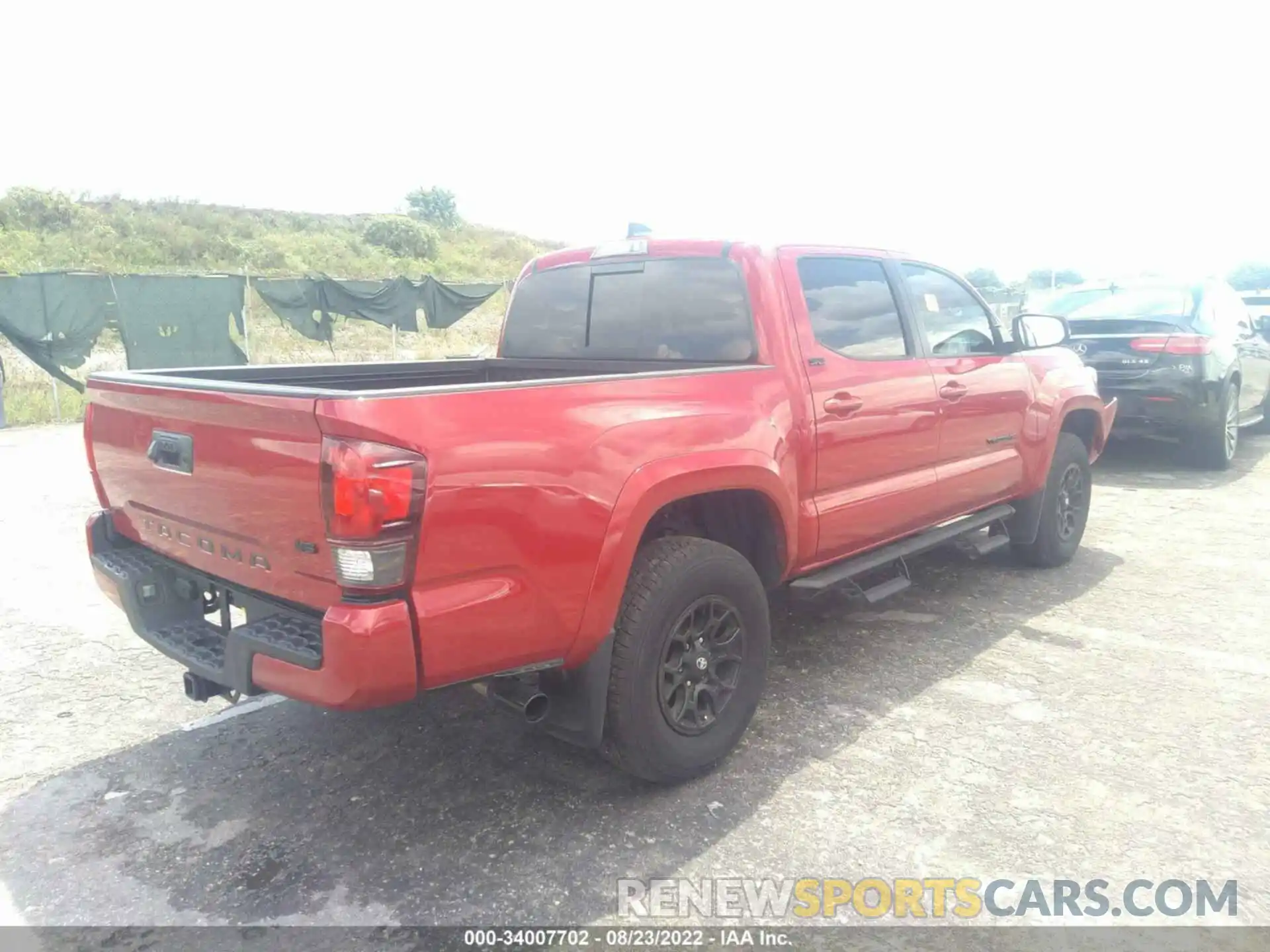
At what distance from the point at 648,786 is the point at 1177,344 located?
699cm

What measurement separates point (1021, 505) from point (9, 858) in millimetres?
4943

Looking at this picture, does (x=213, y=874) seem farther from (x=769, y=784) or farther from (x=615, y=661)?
(x=769, y=784)

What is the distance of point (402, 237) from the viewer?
129 ft

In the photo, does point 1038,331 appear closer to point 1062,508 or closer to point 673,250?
point 1062,508

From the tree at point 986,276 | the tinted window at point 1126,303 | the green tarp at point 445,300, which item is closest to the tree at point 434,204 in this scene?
the tree at point 986,276

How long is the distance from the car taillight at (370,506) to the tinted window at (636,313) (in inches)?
66.4

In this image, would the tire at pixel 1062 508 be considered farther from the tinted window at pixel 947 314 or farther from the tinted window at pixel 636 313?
the tinted window at pixel 636 313

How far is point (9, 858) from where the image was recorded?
→ 2799 millimetres

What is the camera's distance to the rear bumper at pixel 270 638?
7.59ft

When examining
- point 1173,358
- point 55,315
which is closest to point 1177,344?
point 1173,358

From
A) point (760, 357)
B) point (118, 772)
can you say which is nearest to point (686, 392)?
point (760, 357)

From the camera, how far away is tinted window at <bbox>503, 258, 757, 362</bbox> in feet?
12.0

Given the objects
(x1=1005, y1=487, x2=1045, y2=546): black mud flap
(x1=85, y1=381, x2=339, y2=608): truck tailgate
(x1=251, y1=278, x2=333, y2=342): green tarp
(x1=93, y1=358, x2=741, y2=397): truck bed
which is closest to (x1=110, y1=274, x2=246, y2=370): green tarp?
(x1=251, y1=278, x2=333, y2=342): green tarp

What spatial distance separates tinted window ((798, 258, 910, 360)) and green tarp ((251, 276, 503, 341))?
12.9 meters
